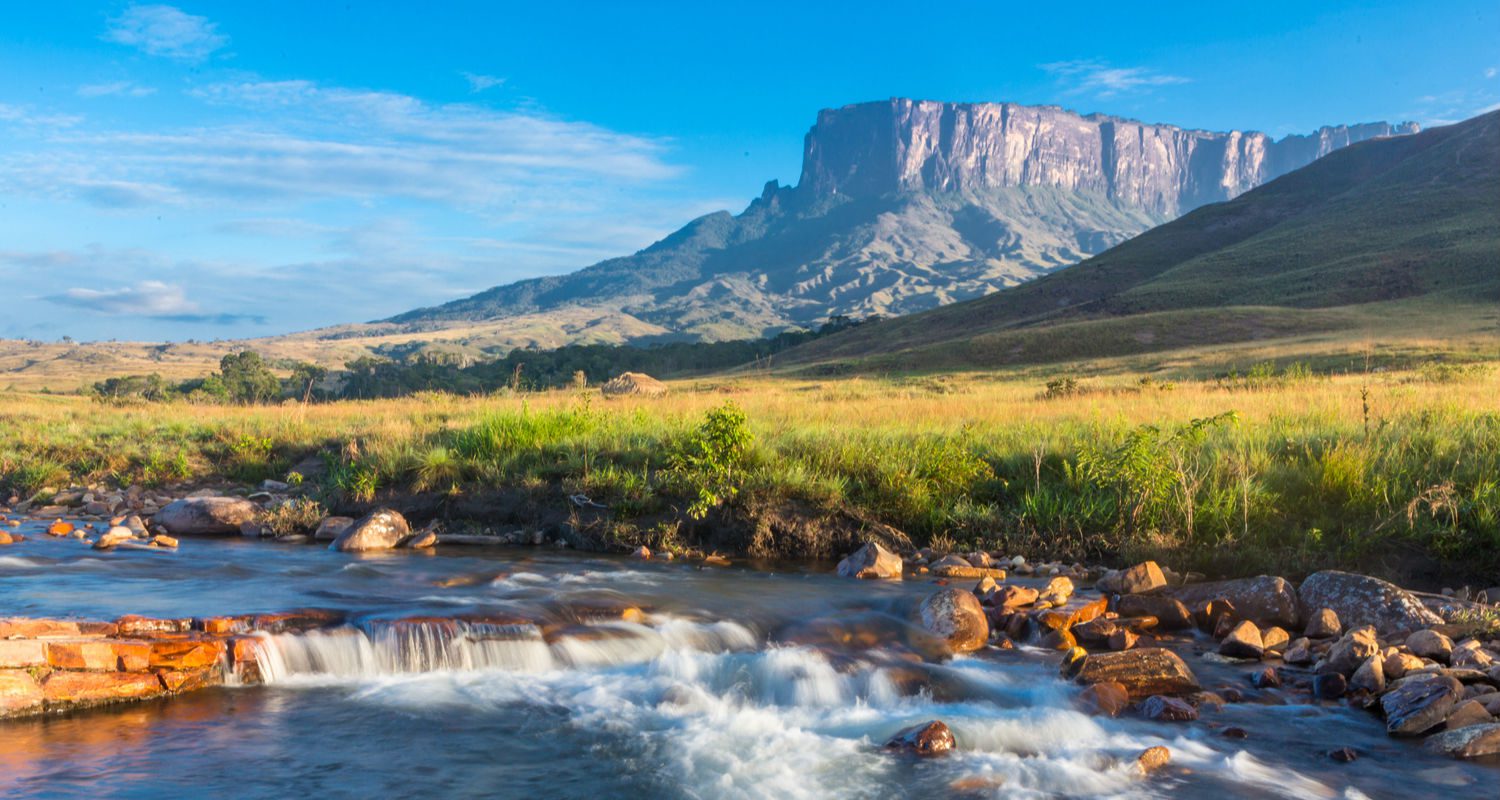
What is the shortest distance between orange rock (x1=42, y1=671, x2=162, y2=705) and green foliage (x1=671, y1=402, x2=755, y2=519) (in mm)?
6796

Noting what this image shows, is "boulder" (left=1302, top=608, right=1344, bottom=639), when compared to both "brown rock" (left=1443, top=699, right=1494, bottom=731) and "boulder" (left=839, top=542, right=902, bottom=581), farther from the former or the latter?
"boulder" (left=839, top=542, right=902, bottom=581)

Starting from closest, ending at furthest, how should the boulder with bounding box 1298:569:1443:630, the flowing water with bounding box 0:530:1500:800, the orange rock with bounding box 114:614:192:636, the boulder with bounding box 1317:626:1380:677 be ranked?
the flowing water with bounding box 0:530:1500:800 → the boulder with bounding box 1317:626:1380:677 → the orange rock with bounding box 114:614:192:636 → the boulder with bounding box 1298:569:1443:630

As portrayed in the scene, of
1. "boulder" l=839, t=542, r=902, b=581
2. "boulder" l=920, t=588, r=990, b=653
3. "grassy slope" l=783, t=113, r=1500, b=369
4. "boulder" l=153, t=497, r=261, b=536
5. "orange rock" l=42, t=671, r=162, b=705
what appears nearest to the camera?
"orange rock" l=42, t=671, r=162, b=705

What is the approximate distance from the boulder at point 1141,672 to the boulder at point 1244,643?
918 millimetres

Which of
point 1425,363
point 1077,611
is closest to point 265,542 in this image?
point 1077,611

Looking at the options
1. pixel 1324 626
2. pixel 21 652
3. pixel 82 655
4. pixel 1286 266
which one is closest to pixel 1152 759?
pixel 1324 626

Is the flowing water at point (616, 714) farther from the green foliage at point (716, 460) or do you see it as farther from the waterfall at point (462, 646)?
the green foliage at point (716, 460)

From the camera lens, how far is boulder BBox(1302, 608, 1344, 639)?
360 inches

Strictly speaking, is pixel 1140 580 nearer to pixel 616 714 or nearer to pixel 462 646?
pixel 616 714

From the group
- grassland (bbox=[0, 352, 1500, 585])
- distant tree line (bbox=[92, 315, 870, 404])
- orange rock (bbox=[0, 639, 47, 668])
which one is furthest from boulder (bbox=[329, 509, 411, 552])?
distant tree line (bbox=[92, 315, 870, 404])

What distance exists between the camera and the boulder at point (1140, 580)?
10648 millimetres

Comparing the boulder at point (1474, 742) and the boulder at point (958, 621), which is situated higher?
the boulder at point (958, 621)

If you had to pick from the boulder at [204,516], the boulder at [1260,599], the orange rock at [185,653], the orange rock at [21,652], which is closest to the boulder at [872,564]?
the boulder at [1260,599]

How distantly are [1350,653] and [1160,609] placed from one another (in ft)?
6.29
